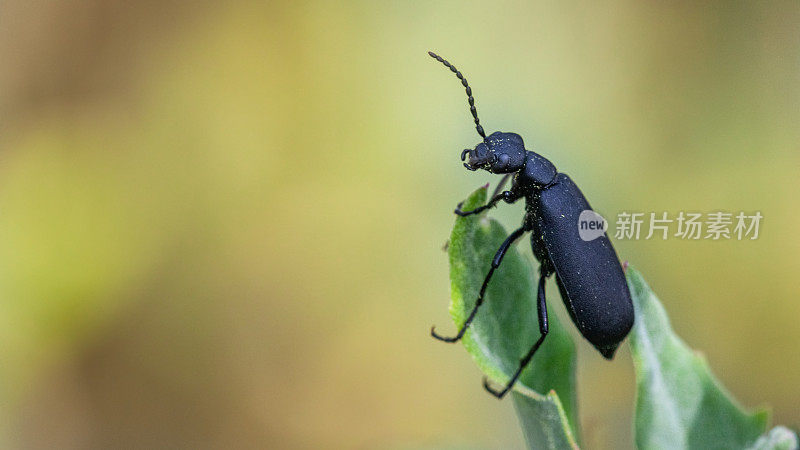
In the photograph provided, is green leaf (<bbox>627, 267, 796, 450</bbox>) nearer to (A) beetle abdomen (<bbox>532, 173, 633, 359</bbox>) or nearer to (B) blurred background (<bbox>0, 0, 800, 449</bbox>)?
(A) beetle abdomen (<bbox>532, 173, 633, 359</bbox>)

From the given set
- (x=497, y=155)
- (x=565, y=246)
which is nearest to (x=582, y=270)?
(x=565, y=246)

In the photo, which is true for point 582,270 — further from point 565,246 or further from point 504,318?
point 504,318

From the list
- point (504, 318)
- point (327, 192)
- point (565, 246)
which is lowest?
point (327, 192)

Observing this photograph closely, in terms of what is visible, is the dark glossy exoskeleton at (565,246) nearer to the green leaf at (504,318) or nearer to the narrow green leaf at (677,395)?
the green leaf at (504,318)

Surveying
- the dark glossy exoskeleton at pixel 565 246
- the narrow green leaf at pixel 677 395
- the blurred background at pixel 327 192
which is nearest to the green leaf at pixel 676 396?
the narrow green leaf at pixel 677 395

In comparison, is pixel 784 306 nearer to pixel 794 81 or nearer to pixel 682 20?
pixel 794 81

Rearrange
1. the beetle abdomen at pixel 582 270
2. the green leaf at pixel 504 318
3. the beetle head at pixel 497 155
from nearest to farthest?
the green leaf at pixel 504 318, the beetle abdomen at pixel 582 270, the beetle head at pixel 497 155
